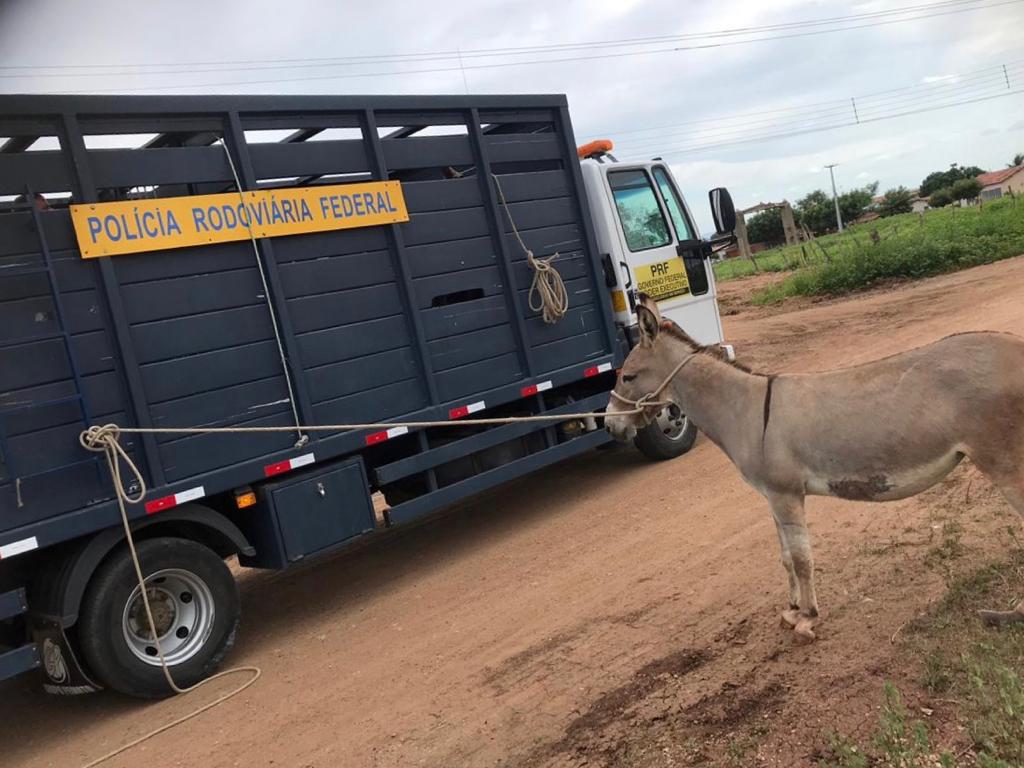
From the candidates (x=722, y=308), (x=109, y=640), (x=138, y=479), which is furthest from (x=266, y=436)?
(x=722, y=308)

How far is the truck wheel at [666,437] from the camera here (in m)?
8.34

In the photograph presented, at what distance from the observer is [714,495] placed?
6.83 meters

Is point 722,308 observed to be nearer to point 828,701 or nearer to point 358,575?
point 358,575

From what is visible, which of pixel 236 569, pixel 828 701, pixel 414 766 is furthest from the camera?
pixel 236 569

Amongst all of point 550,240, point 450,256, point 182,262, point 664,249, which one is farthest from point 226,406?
point 664,249

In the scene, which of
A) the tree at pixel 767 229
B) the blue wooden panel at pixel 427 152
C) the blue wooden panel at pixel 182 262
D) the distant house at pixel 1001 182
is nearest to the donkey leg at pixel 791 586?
the blue wooden panel at pixel 182 262

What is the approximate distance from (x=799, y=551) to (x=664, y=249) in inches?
198

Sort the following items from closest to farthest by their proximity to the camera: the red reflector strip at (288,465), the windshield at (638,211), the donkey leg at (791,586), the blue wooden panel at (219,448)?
the donkey leg at (791,586), the blue wooden panel at (219,448), the red reflector strip at (288,465), the windshield at (638,211)

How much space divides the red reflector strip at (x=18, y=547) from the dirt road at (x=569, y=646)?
1165 millimetres

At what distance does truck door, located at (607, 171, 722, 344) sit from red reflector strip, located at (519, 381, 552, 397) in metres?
1.54

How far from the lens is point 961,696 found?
10.5 feet

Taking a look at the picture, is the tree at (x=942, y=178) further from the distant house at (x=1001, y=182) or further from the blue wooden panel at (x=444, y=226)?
the blue wooden panel at (x=444, y=226)

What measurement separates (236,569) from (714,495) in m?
4.49

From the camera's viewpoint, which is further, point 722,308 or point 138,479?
point 722,308
